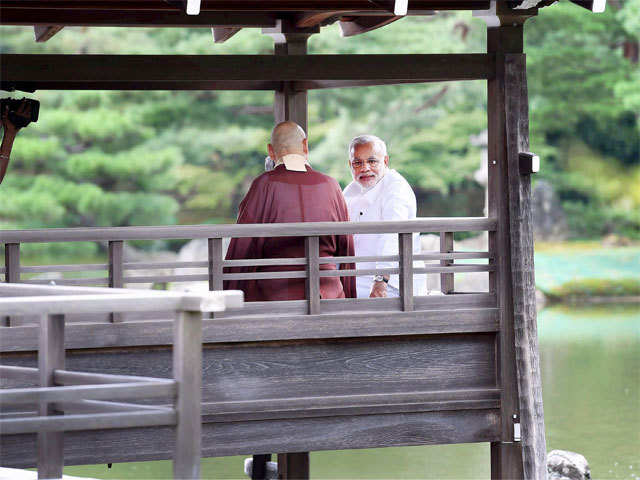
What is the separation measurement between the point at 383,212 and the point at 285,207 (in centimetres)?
55

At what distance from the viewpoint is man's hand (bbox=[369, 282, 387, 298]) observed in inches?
216

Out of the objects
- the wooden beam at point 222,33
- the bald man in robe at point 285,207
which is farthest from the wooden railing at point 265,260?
the wooden beam at point 222,33

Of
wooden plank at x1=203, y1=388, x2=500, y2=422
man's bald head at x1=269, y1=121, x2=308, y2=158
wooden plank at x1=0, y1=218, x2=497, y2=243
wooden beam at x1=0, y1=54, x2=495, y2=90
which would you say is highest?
wooden beam at x1=0, y1=54, x2=495, y2=90

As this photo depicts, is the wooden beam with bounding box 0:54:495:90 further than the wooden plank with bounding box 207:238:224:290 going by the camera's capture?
Yes

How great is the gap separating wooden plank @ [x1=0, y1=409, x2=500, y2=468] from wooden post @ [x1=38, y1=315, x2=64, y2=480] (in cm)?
118

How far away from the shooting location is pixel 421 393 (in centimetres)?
531

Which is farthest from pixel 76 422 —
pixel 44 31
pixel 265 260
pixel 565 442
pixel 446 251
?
pixel 565 442

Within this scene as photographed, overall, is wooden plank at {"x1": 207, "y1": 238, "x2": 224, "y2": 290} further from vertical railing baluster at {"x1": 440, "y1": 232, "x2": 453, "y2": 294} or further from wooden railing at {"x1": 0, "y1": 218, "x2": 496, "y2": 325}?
vertical railing baluster at {"x1": 440, "y1": 232, "x2": 453, "y2": 294}

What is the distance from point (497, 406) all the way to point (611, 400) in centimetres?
627

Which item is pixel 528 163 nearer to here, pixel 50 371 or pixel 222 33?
pixel 222 33

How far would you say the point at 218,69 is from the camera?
5.28 m

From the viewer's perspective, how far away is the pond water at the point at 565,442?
29.6ft

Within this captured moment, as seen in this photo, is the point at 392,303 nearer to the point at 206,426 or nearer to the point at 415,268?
the point at 415,268

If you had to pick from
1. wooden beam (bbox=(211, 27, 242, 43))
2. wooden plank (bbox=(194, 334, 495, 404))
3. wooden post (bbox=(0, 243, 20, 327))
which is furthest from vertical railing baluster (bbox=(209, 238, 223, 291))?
wooden beam (bbox=(211, 27, 242, 43))
